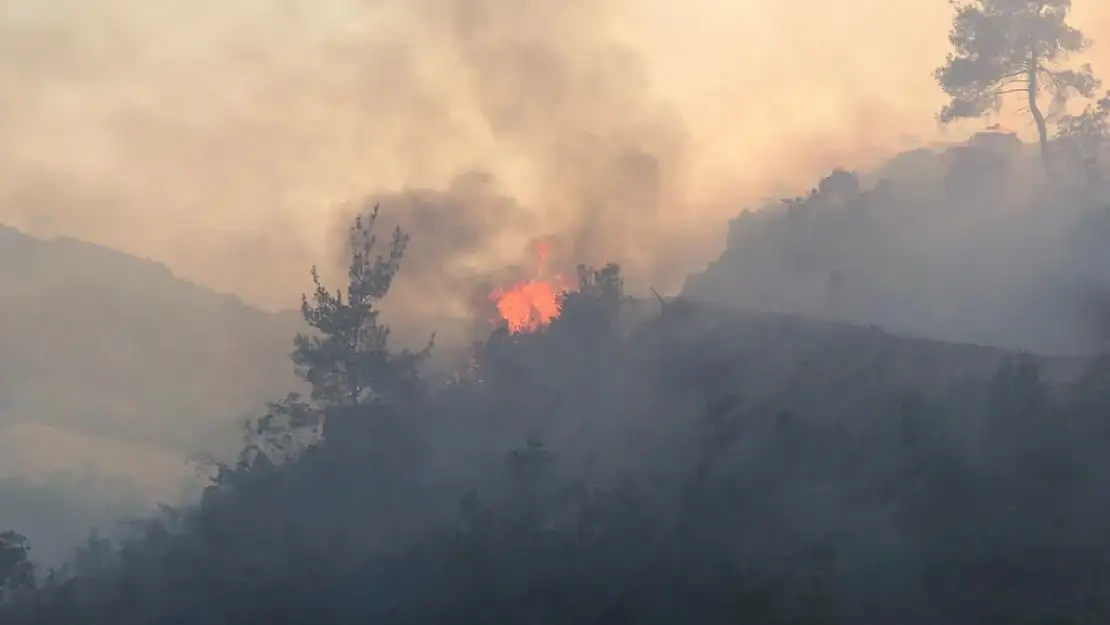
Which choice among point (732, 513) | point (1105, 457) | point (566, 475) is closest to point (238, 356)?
point (566, 475)

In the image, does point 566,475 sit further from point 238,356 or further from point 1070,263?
point 238,356

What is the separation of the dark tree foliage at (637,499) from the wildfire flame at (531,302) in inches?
198

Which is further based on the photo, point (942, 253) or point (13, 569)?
point (942, 253)

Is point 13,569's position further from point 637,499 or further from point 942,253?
point 942,253

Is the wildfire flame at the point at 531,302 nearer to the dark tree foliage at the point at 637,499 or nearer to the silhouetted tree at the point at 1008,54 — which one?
the dark tree foliage at the point at 637,499

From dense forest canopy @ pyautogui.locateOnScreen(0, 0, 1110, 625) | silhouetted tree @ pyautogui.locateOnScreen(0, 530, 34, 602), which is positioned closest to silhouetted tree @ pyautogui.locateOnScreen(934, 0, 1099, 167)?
dense forest canopy @ pyautogui.locateOnScreen(0, 0, 1110, 625)

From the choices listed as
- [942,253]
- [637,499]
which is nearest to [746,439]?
[637,499]

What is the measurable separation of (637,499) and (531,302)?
3865cm

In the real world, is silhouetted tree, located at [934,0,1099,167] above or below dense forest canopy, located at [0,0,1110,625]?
above

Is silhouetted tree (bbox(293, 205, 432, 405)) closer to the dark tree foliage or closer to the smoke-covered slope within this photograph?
the dark tree foliage

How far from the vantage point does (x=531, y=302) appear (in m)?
93.1

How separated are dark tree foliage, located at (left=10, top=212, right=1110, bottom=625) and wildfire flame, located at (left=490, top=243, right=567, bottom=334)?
16.5 feet

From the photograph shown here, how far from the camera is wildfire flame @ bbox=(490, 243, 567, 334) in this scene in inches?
3524

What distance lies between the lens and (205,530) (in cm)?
7038
